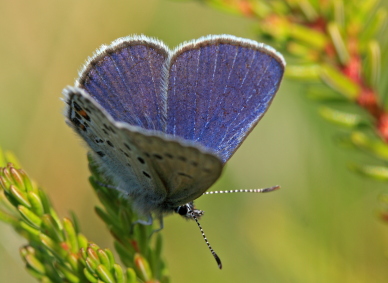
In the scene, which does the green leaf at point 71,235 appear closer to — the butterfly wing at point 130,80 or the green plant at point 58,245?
the green plant at point 58,245

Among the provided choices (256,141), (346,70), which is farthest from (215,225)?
(346,70)

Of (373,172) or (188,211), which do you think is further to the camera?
(188,211)

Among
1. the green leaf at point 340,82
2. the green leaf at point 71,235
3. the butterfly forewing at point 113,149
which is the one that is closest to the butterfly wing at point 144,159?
the butterfly forewing at point 113,149

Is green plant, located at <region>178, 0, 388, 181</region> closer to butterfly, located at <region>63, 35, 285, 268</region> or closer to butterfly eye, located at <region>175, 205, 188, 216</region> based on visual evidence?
butterfly, located at <region>63, 35, 285, 268</region>

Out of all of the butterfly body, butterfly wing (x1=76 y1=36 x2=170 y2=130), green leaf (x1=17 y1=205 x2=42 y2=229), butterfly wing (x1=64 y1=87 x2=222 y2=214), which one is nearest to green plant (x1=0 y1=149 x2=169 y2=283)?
green leaf (x1=17 y1=205 x2=42 y2=229)

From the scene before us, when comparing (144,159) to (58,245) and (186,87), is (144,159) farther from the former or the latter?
(58,245)

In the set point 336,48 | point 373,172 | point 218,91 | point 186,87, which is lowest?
point 373,172

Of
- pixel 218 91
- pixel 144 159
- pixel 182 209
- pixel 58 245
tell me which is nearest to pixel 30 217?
pixel 58 245

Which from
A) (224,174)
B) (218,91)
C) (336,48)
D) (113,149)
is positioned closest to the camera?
(336,48)

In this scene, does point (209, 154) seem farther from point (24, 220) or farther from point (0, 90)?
point (0, 90)
